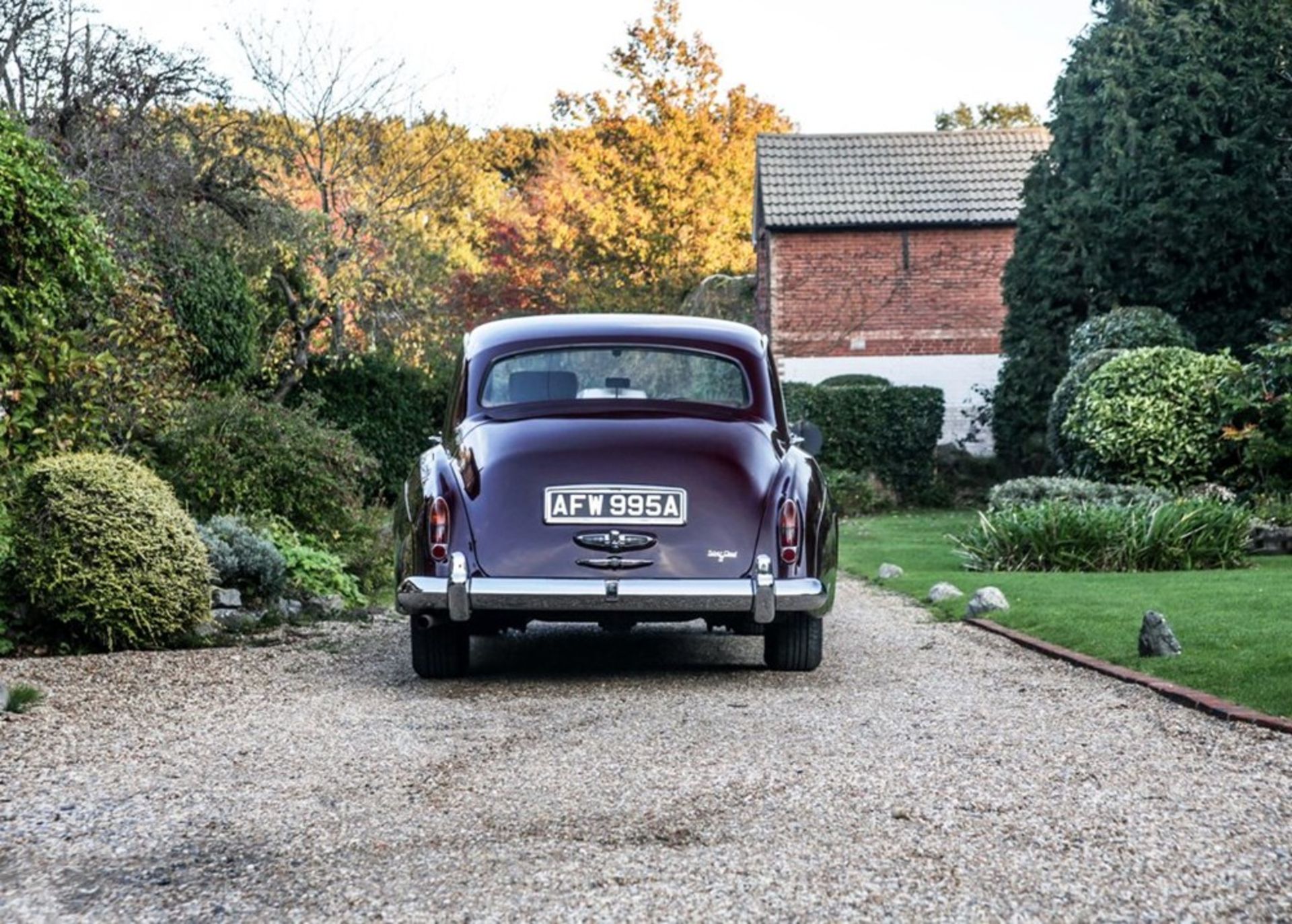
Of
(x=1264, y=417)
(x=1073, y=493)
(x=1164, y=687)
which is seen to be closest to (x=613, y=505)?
(x=1164, y=687)

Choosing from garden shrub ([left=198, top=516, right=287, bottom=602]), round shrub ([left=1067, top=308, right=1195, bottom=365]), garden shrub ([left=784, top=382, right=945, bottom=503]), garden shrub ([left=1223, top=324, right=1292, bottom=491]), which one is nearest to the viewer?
garden shrub ([left=198, top=516, right=287, bottom=602])

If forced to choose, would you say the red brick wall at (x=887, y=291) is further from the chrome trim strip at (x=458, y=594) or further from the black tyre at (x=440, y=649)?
the chrome trim strip at (x=458, y=594)

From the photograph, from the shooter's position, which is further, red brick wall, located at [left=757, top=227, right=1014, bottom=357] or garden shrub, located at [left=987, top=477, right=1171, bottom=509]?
red brick wall, located at [left=757, top=227, right=1014, bottom=357]

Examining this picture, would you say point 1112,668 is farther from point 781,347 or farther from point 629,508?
point 781,347

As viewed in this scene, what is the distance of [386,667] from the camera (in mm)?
8953

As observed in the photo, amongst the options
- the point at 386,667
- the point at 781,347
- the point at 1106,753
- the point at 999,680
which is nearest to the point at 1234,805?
the point at 1106,753

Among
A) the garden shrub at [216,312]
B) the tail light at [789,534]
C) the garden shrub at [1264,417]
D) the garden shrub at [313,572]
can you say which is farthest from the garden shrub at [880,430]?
the tail light at [789,534]

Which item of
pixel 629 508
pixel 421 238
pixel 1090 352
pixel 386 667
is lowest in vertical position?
pixel 386 667

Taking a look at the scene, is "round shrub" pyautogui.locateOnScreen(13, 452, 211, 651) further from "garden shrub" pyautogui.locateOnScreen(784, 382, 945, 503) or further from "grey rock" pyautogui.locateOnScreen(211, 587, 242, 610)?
"garden shrub" pyautogui.locateOnScreen(784, 382, 945, 503)

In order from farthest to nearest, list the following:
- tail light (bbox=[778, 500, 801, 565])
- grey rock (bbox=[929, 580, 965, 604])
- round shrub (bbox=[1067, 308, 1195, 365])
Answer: round shrub (bbox=[1067, 308, 1195, 365]) → grey rock (bbox=[929, 580, 965, 604]) → tail light (bbox=[778, 500, 801, 565])

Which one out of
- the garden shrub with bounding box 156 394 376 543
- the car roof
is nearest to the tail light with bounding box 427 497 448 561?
the car roof

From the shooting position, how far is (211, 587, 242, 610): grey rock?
10.9 meters

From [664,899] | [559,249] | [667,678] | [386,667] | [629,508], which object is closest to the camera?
[664,899]

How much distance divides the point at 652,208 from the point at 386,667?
3107 centimetres
